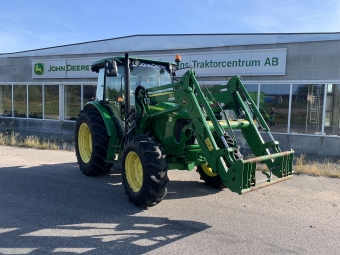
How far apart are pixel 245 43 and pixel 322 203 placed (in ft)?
24.1

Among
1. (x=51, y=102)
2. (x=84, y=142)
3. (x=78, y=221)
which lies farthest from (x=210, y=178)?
(x=51, y=102)

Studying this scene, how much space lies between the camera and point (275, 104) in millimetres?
11211

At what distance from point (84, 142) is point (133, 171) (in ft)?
7.99

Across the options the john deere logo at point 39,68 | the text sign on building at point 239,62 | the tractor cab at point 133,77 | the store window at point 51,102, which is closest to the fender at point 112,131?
the tractor cab at point 133,77

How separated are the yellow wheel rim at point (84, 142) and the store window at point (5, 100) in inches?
459

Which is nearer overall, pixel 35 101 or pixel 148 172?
pixel 148 172

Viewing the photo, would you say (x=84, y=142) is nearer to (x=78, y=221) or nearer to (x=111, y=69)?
(x=111, y=69)

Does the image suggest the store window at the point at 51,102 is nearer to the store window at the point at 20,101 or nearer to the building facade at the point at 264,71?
the building facade at the point at 264,71

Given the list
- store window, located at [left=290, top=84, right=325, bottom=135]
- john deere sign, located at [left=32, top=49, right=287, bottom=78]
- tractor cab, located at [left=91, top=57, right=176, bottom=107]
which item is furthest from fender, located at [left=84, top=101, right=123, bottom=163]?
store window, located at [left=290, top=84, right=325, bottom=135]

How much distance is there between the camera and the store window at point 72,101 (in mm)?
15133

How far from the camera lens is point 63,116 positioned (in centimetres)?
1555

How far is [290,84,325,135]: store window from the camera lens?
10.5 meters

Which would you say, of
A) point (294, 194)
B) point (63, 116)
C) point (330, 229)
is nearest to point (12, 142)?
point (63, 116)

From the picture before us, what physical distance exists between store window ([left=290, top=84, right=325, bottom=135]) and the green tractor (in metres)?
5.66
